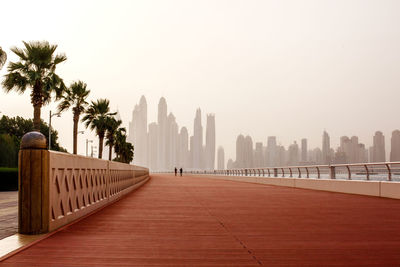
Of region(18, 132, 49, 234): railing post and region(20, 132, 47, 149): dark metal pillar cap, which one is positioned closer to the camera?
region(18, 132, 49, 234): railing post

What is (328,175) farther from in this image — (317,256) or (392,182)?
(317,256)

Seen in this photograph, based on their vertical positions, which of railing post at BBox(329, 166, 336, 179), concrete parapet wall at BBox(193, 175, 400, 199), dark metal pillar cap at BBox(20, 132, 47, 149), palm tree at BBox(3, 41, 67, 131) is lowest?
concrete parapet wall at BBox(193, 175, 400, 199)

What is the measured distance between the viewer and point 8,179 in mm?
27781

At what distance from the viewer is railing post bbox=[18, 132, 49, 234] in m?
7.40

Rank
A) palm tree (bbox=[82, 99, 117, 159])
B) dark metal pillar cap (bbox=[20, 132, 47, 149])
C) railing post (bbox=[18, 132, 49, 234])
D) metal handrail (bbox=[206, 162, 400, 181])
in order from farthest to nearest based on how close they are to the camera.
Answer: palm tree (bbox=[82, 99, 117, 159])
metal handrail (bbox=[206, 162, 400, 181])
dark metal pillar cap (bbox=[20, 132, 47, 149])
railing post (bbox=[18, 132, 49, 234])

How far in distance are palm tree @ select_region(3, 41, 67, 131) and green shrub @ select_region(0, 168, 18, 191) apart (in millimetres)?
4765

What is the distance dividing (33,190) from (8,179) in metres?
22.4

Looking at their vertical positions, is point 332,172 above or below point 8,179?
above

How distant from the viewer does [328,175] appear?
23.7m

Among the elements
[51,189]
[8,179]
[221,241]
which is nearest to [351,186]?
[221,241]

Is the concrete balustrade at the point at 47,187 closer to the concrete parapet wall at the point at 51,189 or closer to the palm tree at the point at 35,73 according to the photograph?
the concrete parapet wall at the point at 51,189

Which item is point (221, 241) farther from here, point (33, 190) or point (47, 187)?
point (33, 190)

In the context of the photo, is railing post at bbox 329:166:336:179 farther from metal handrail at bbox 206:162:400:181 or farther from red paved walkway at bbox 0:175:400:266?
red paved walkway at bbox 0:175:400:266

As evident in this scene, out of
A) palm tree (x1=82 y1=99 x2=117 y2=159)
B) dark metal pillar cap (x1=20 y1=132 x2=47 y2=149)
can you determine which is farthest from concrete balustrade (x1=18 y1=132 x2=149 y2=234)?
palm tree (x1=82 y1=99 x2=117 y2=159)
